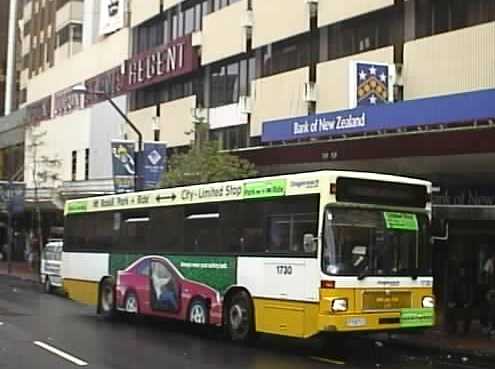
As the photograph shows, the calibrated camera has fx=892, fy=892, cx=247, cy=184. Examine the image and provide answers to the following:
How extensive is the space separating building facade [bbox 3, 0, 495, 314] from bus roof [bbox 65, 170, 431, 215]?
8.19ft

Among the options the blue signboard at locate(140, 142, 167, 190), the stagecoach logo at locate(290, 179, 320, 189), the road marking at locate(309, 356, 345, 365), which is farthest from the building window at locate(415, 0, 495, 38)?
the road marking at locate(309, 356, 345, 365)

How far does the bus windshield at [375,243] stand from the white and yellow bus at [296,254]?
17 millimetres

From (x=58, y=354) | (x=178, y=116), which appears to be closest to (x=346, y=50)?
(x=178, y=116)

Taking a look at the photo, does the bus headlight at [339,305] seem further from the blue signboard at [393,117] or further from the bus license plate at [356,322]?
the blue signboard at [393,117]

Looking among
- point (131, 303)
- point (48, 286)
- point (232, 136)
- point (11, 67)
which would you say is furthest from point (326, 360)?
point (11, 67)

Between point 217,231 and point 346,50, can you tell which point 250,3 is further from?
point 217,231

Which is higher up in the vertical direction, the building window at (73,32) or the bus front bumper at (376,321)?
the building window at (73,32)

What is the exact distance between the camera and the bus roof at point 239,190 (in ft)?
49.0

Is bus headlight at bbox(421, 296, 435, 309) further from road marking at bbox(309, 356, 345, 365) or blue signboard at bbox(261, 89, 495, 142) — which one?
blue signboard at bbox(261, 89, 495, 142)

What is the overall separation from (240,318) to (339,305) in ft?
9.12

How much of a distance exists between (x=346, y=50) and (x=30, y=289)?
16256 mm

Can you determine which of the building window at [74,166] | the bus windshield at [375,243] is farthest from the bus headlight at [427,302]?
the building window at [74,166]

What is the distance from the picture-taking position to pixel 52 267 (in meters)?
34.5

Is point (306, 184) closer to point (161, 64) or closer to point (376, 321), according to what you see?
point (376, 321)
